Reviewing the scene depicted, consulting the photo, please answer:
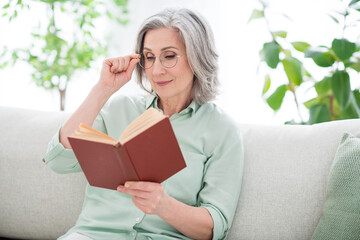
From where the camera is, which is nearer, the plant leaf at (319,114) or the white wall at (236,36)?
the plant leaf at (319,114)

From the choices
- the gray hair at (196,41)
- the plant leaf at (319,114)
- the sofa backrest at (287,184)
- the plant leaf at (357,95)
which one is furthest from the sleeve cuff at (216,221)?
the plant leaf at (357,95)

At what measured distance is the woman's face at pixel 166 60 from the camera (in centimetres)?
147

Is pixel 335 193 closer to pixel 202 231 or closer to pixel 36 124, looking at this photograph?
pixel 202 231

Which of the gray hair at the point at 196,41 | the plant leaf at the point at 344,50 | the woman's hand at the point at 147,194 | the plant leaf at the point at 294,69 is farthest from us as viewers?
the plant leaf at the point at 294,69

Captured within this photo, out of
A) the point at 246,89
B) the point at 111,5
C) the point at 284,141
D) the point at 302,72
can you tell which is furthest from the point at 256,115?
the point at 111,5

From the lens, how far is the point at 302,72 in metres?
2.28

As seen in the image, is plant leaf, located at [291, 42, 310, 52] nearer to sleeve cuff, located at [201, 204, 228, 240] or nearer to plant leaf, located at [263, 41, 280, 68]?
plant leaf, located at [263, 41, 280, 68]

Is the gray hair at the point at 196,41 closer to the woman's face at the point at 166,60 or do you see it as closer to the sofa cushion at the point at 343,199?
the woman's face at the point at 166,60

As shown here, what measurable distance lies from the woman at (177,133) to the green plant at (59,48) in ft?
4.91

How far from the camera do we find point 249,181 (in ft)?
5.12

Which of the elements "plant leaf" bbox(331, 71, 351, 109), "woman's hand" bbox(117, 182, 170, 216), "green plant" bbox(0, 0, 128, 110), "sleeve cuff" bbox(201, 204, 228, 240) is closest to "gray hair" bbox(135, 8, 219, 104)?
"sleeve cuff" bbox(201, 204, 228, 240)

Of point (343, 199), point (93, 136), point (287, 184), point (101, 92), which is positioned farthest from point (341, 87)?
point (93, 136)

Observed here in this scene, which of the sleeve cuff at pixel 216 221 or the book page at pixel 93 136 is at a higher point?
the book page at pixel 93 136

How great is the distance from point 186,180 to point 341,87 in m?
1.12
